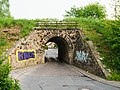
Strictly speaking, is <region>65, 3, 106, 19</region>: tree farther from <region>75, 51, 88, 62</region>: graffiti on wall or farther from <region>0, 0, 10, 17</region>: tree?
<region>75, 51, 88, 62</region>: graffiti on wall

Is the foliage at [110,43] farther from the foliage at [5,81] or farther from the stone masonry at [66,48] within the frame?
the foliage at [5,81]

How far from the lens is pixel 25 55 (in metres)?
30.6

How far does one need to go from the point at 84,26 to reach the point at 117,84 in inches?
601

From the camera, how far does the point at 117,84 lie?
816 inches

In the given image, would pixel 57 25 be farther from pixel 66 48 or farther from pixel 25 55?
pixel 25 55

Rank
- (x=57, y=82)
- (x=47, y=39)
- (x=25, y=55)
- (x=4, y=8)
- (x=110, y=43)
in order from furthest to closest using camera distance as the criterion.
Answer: (x=4, y=8) → (x=47, y=39) → (x=25, y=55) → (x=110, y=43) → (x=57, y=82)

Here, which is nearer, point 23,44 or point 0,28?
point 23,44

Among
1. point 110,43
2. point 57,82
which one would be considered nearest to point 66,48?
point 110,43

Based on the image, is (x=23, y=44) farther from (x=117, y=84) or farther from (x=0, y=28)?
(x=117, y=84)

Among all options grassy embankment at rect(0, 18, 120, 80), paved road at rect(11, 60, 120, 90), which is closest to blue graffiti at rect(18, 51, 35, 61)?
grassy embankment at rect(0, 18, 120, 80)

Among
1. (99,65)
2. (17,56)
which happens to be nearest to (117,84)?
(99,65)

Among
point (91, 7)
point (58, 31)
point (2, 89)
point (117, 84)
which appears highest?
point (91, 7)

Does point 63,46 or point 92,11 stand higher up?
point 92,11

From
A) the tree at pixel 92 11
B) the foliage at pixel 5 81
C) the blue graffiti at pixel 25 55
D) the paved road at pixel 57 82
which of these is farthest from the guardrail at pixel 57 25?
the tree at pixel 92 11
